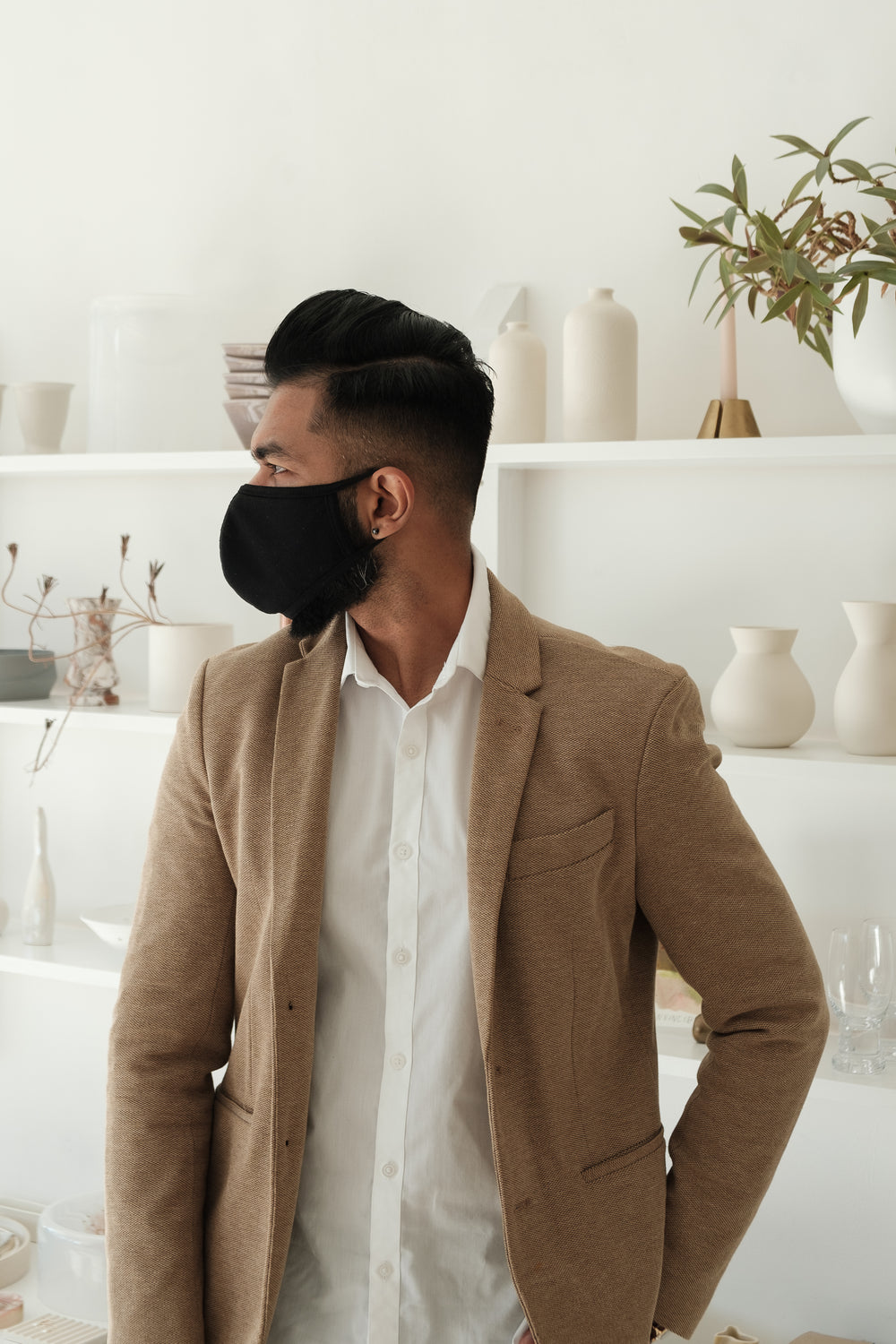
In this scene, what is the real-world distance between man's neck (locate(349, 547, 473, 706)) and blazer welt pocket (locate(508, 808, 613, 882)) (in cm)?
20

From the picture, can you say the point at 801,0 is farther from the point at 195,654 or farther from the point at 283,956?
the point at 283,956

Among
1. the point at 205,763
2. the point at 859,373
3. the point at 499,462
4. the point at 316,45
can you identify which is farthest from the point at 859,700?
the point at 316,45

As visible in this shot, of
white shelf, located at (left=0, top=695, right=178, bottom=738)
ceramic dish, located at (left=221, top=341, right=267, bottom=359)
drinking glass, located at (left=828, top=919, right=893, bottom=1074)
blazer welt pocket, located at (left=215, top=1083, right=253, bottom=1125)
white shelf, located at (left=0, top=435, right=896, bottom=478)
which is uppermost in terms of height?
ceramic dish, located at (left=221, top=341, right=267, bottom=359)

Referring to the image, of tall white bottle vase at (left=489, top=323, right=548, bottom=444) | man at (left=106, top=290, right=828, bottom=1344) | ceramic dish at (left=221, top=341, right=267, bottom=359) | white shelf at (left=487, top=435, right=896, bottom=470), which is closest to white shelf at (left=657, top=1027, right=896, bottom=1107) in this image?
man at (left=106, top=290, right=828, bottom=1344)

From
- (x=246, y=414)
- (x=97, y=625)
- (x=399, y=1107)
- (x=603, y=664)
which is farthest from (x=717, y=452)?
(x=97, y=625)

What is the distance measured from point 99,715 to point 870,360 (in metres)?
1.34

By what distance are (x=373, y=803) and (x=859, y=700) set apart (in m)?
0.85

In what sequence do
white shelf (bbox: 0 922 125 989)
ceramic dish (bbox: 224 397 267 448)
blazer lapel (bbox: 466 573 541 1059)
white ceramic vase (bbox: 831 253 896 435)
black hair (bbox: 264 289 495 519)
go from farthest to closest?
white shelf (bbox: 0 922 125 989), ceramic dish (bbox: 224 397 267 448), white ceramic vase (bbox: 831 253 896 435), black hair (bbox: 264 289 495 519), blazer lapel (bbox: 466 573 541 1059)

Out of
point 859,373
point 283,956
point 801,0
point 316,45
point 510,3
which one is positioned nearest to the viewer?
point 283,956

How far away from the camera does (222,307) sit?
7.39 feet

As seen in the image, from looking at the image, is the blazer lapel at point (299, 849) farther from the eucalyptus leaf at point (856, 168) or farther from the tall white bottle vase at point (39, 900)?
the tall white bottle vase at point (39, 900)

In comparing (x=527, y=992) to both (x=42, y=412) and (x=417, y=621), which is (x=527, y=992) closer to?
(x=417, y=621)

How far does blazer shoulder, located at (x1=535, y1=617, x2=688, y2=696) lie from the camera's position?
3.76 ft

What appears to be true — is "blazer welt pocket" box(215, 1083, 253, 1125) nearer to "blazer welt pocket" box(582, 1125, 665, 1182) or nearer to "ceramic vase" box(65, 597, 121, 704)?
"blazer welt pocket" box(582, 1125, 665, 1182)
